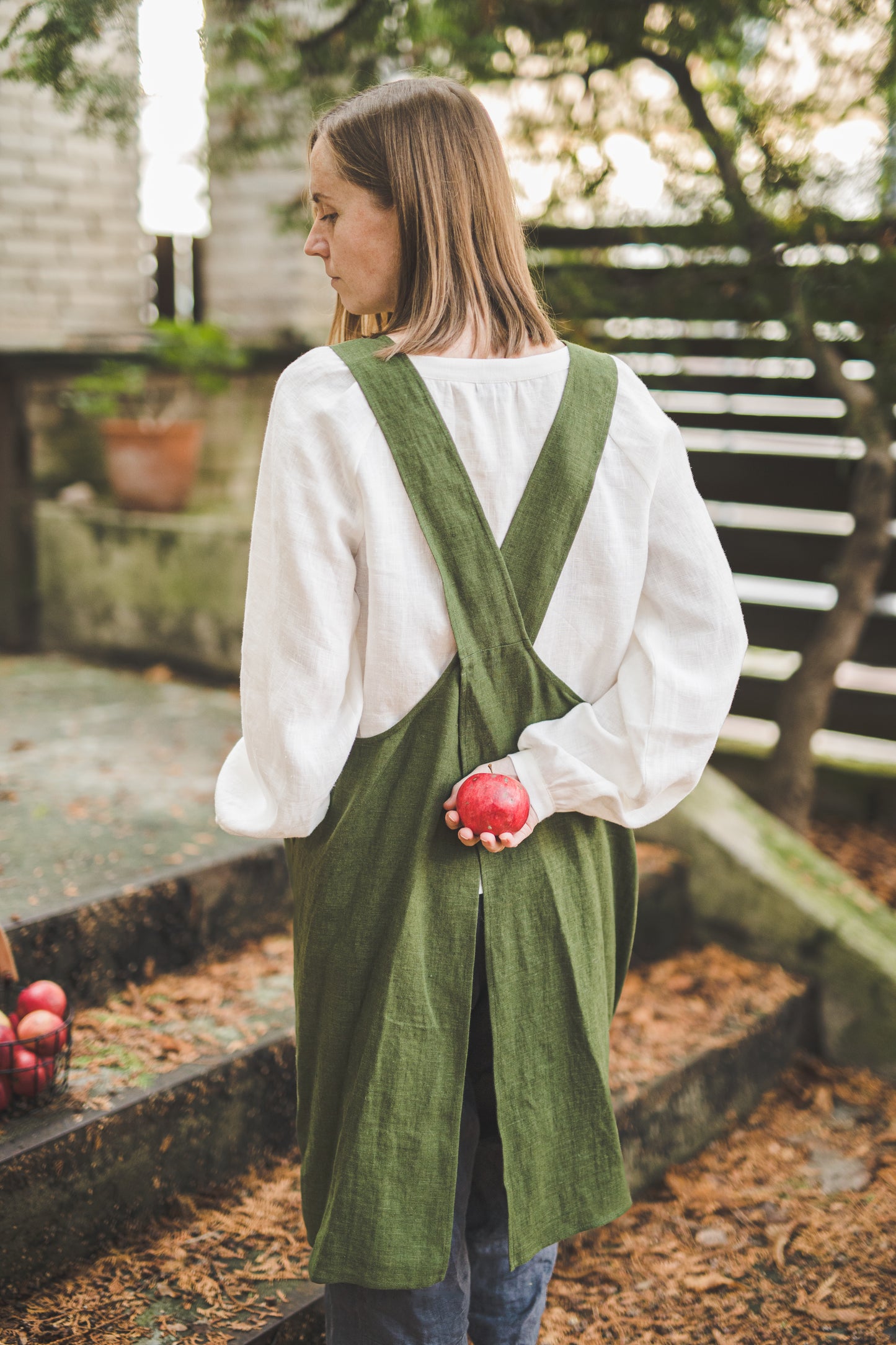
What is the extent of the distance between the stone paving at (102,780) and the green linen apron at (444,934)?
56cm

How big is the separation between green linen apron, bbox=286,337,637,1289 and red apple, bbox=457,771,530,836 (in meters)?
0.05

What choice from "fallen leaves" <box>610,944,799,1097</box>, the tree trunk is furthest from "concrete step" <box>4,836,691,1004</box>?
the tree trunk

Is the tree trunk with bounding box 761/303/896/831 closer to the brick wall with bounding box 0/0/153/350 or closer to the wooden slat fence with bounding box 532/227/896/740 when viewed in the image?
the wooden slat fence with bounding box 532/227/896/740

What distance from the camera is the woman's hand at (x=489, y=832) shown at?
53.4 inches

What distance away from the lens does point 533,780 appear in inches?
55.4

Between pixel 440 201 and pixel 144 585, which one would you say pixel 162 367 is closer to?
pixel 144 585

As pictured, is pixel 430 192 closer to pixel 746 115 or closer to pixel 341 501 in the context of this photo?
pixel 341 501

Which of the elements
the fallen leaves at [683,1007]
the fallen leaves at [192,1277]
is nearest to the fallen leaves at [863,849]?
the fallen leaves at [683,1007]

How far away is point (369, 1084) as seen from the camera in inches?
53.4

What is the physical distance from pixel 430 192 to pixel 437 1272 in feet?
4.39

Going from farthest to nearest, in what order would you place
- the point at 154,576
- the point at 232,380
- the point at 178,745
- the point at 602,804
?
the point at 232,380 < the point at 154,576 < the point at 178,745 < the point at 602,804

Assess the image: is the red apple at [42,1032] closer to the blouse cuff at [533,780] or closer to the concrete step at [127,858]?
the concrete step at [127,858]

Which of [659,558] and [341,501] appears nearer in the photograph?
[341,501]

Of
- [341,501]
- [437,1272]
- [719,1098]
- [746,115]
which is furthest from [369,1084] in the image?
[746,115]
